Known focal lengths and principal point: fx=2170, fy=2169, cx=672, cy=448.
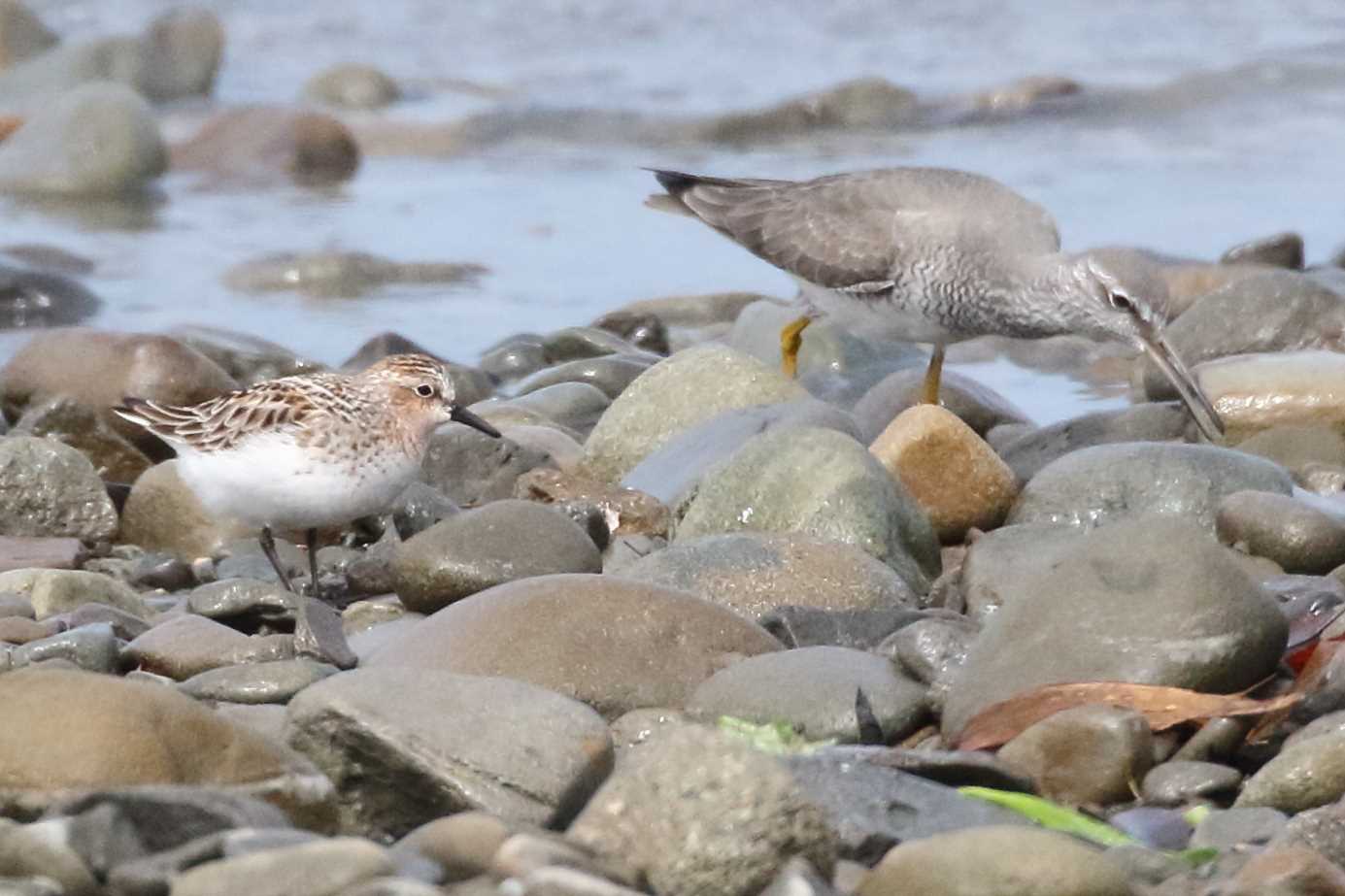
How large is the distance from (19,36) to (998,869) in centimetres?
1909

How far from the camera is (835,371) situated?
10.2m

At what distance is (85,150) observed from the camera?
16078 mm

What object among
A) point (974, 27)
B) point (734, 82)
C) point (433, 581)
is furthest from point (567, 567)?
point (974, 27)

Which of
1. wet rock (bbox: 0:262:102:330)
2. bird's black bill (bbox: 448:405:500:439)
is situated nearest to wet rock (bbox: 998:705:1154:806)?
bird's black bill (bbox: 448:405:500:439)

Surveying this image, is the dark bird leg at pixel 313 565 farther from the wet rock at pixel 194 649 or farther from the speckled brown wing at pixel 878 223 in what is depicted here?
the speckled brown wing at pixel 878 223

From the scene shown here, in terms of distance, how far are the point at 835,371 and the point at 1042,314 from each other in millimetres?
1455

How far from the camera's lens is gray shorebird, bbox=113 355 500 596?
6805 mm

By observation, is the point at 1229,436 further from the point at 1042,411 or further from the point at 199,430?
the point at 199,430

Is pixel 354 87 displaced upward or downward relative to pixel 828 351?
downward

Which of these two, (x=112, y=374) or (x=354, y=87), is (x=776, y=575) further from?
(x=354, y=87)

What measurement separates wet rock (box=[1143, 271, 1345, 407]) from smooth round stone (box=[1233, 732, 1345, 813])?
5.09 meters

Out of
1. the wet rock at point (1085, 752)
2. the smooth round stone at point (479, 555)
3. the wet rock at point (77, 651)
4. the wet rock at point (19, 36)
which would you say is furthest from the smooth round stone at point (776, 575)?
the wet rock at point (19, 36)

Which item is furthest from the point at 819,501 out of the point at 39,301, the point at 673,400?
the point at 39,301

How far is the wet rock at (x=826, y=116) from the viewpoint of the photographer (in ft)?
57.9
